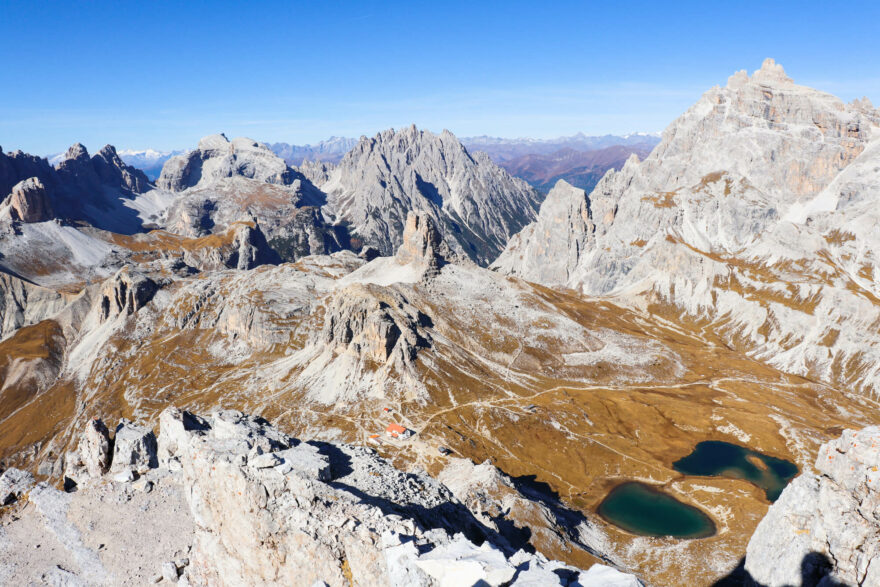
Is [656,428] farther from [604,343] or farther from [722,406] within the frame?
[604,343]

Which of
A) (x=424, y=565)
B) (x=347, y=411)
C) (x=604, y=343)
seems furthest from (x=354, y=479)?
(x=604, y=343)

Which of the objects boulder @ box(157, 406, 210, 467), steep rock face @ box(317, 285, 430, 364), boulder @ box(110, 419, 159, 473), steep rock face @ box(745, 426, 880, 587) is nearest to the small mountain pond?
steep rock face @ box(745, 426, 880, 587)

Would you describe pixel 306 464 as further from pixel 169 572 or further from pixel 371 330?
pixel 371 330

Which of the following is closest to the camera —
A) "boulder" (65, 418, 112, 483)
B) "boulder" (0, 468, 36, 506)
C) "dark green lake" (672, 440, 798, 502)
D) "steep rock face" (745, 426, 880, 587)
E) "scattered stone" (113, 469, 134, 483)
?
"steep rock face" (745, 426, 880, 587)

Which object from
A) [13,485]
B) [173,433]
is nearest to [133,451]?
[173,433]

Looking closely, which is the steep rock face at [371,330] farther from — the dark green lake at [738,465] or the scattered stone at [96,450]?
the scattered stone at [96,450]

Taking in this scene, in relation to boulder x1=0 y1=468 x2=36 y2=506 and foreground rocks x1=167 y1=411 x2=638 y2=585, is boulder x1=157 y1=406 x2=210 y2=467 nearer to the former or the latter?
foreground rocks x1=167 y1=411 x2=638 y2=585
